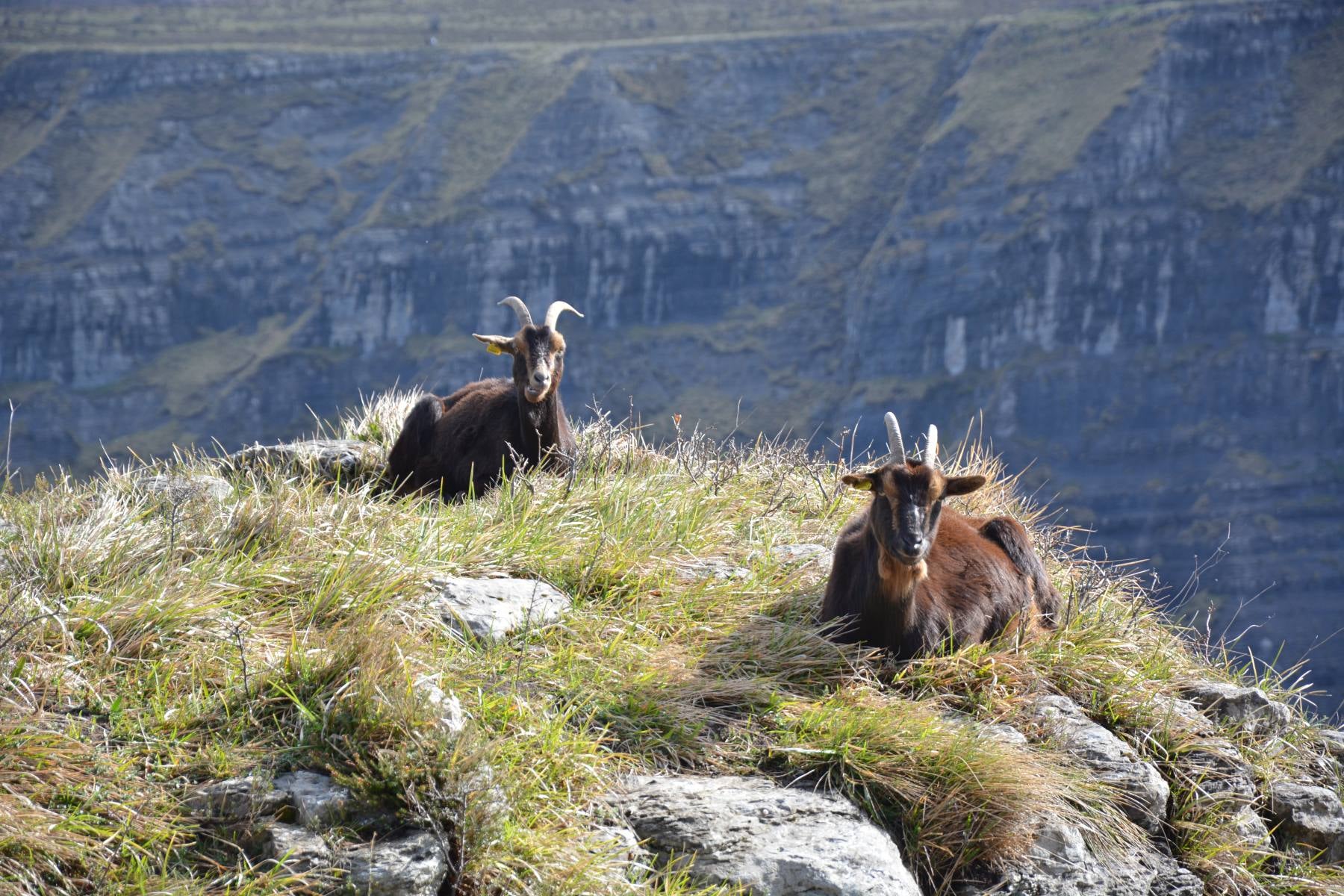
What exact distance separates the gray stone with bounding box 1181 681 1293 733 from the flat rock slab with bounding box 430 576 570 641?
353 cm

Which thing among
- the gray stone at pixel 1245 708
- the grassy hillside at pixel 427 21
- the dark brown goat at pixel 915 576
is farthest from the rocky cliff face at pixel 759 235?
the dark brown goat at pixel 915 576

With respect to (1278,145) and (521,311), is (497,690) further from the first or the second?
(1278,145)

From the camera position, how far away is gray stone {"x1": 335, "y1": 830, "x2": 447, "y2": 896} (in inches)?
187

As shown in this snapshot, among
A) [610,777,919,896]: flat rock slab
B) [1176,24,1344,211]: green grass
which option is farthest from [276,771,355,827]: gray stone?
[1176,24,1344,211]: green grass

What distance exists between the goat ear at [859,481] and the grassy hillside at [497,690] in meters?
0.81

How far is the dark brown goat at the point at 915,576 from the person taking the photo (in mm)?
6824

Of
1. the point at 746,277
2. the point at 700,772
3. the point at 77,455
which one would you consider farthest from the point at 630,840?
the point at 746,277

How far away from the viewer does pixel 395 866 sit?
480cm

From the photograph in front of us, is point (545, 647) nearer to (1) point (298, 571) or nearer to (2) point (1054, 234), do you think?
(1) point (298, 571)

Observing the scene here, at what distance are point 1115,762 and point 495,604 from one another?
3.10 m

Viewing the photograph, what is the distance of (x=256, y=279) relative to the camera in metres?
153

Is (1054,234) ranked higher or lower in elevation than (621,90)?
lower

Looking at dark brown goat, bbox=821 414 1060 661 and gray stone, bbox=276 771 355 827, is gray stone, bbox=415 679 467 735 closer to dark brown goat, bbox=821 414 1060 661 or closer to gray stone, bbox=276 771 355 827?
gray stone, bbox=276 771 355 827

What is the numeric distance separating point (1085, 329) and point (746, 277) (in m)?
38.6
